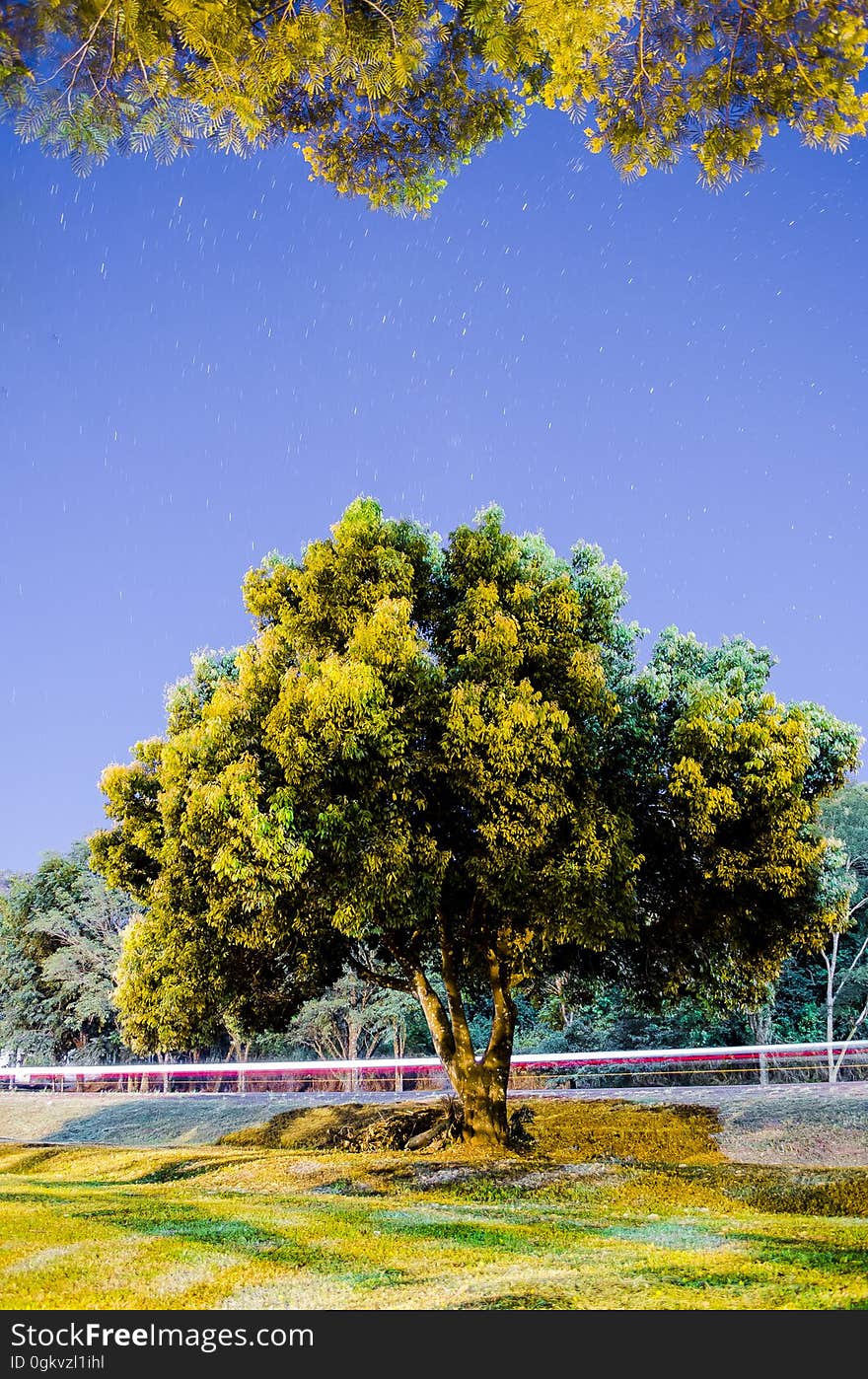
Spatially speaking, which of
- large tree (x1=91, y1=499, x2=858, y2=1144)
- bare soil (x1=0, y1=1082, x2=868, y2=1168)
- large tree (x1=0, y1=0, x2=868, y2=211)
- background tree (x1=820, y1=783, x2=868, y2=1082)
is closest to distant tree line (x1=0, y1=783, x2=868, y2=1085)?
background tree (x1=820, y1=783, x2=868, y2=1082)

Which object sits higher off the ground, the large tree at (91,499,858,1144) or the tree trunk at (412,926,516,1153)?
the large tree at (91,499,858,1144)

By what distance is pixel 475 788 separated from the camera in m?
11.4

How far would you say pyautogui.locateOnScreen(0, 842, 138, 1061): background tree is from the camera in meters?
34.0

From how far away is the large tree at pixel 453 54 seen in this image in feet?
Answer: 16.0

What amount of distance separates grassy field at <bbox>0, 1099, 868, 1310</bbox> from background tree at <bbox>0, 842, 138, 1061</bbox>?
20486 millimetres

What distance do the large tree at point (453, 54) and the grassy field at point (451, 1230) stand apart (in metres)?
6.77

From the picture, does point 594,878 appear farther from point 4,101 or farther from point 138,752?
point 4,101

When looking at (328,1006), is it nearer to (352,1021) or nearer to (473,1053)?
(352,1021)

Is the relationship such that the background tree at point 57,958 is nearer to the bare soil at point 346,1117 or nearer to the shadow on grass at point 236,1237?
the bare soil at point 346,1117

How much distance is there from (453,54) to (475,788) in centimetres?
750

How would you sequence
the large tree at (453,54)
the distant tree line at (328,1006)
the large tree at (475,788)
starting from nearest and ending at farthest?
the large tree at (453,54) < the large tree at (475,788) < the distant tree line at (328,1006)

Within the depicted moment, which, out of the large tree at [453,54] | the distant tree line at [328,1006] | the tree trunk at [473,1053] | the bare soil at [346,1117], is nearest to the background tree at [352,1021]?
the distant tree line at [328,1006]

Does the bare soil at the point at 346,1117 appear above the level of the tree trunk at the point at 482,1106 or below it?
below

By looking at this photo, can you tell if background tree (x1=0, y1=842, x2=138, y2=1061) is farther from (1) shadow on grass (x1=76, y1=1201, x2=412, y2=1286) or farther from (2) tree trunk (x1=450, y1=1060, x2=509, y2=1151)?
(1) shadow on grass (x1=76, y1=1201, x2=412, y2=1286)
